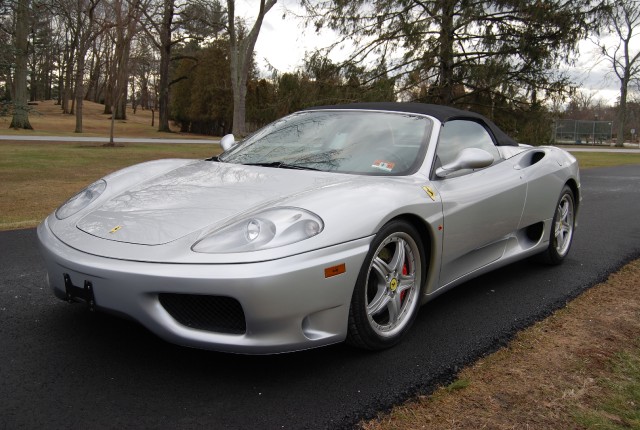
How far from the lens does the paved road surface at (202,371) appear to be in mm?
2154

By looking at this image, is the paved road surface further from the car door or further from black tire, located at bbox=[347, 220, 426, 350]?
the car door

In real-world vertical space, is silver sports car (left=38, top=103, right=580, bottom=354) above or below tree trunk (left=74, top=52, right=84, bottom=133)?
below

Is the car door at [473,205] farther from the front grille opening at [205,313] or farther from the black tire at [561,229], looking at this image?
the front grille opening at [205,313]

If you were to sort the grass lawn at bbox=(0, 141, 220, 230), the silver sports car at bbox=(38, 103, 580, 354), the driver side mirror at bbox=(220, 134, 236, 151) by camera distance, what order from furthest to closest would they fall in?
the grass lawn at bbox=(0, 141, 220, 230) → the driver side mirror at bbox=(220, 134, 236, 151) → the silver sports car at bbox=(38, 103, 580, 354)

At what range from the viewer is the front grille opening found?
7.55ft

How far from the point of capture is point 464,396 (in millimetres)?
2371

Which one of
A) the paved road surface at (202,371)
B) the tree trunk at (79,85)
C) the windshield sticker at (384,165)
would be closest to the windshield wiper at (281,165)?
the windshield sticker at (384,165)

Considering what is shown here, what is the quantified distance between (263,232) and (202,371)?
2.34 feet

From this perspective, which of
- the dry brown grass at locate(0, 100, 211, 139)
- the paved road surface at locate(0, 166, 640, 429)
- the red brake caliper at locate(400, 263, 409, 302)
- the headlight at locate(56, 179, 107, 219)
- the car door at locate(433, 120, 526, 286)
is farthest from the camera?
the dry brown grass at locate(0, 100, 211, 139)

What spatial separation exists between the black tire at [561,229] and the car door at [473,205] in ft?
2.44

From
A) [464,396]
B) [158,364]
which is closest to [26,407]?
[158,364]

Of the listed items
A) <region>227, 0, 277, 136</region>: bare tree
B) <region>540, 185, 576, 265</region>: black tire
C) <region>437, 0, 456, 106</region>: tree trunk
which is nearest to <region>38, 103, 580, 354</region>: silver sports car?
<region>540, 185, 576, 265</region>: black tire

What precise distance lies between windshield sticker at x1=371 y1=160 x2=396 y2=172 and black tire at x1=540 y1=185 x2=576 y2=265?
1.85m

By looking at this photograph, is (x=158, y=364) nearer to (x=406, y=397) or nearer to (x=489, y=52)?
(x=406, y=397)
